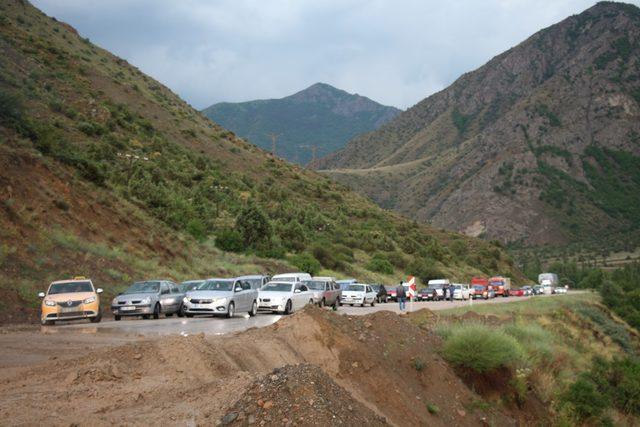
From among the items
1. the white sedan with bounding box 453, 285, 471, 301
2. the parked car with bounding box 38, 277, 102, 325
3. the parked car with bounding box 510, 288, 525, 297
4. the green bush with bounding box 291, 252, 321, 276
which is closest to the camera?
the parked car with bounding box 38, 277, 102, 325

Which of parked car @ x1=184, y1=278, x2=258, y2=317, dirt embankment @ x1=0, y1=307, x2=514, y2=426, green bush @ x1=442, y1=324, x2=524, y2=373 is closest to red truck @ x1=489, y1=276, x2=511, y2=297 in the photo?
parked car @ x1=184, y1=278, x2=258, y2=317

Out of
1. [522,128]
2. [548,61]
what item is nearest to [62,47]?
[522,128]

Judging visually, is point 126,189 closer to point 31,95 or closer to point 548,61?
point 31,95

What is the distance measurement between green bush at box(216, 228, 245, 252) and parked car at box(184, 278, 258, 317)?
73.0 feet

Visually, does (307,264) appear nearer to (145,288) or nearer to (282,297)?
(282,297)

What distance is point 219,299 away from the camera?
25.4 m

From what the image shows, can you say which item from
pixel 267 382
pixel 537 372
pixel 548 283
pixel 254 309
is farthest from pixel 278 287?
pixel 548 283

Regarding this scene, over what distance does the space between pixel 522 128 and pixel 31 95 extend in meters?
112

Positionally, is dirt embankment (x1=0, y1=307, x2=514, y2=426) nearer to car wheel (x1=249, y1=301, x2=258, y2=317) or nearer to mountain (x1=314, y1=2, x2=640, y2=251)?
car wheel (x1=249, y1=301, x2=258, y2=317)

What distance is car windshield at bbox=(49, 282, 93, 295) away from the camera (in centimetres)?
2232

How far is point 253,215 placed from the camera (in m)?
53.1

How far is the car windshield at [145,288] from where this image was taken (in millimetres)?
25609

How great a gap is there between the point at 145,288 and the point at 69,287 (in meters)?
3.69

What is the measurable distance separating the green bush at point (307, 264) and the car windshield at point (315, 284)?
1873 cm
